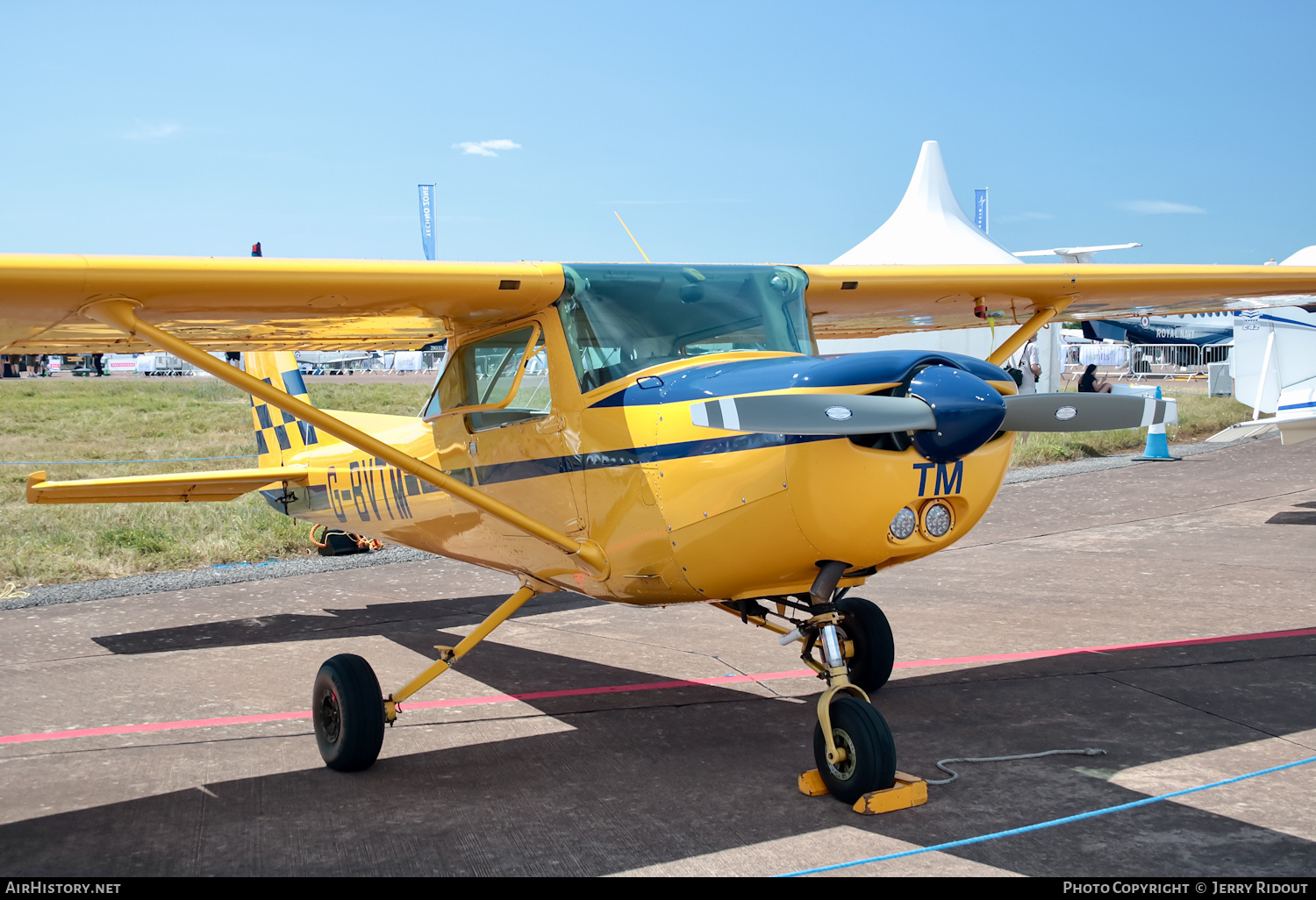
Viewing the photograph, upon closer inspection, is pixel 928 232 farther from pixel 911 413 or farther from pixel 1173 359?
pixel 1173 359

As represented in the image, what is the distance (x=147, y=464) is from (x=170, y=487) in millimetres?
13518

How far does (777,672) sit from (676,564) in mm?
2348

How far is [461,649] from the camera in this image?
211 inches

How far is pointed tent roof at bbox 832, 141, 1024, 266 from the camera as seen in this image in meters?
24.4

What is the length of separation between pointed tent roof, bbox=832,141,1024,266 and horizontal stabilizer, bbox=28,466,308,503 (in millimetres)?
Result: 18671

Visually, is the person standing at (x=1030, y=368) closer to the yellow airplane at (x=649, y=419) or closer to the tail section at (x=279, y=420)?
the tail section at (x=279, y=420)

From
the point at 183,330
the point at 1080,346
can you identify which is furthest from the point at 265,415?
the point at 1080,346

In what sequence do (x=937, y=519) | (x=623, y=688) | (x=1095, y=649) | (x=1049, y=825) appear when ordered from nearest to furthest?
(x=1049, y=825) → (x=937, y=519) → (x=623, y=688) → (x=1095, y=649)

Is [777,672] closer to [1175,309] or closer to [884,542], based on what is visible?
[884,542]

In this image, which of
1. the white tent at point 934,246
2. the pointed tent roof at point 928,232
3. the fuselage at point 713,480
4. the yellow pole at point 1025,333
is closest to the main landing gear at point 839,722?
the fuselage at point 713,480

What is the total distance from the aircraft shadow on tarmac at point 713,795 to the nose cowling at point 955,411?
1446 mm

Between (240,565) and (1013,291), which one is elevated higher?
(1013,291)

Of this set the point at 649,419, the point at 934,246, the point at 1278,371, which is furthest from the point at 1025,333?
the point at 934,246

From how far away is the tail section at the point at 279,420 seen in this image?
8.15 m
